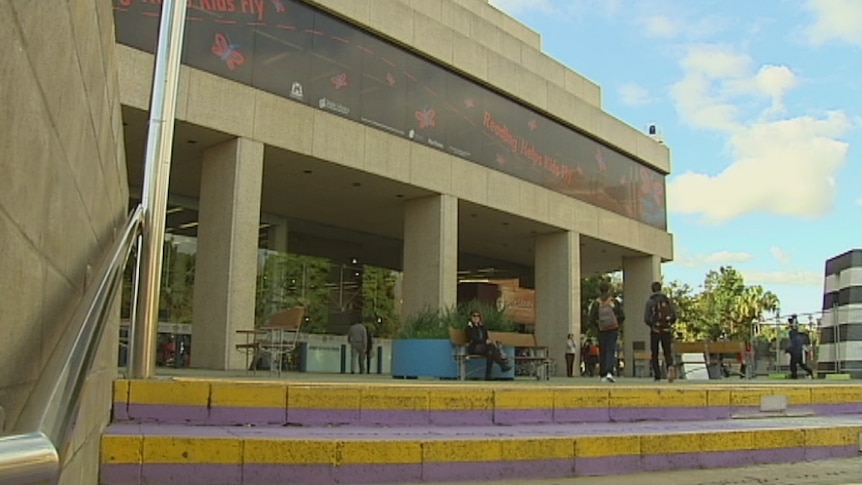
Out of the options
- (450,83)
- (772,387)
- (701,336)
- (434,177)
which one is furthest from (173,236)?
(701,336)

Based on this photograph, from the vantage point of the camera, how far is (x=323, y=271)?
24406 mm

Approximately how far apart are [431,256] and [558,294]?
6724 mm

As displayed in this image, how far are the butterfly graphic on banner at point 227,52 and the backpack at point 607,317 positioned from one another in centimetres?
927

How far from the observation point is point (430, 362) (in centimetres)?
1380

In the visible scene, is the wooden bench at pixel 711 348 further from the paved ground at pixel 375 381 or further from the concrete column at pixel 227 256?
the concrete column at pixel 227 256

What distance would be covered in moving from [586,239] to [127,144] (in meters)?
16.4

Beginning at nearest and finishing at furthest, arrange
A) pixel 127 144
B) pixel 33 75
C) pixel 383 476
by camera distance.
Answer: pixel 33 75 → pixel 383 476 → pixel 127 144

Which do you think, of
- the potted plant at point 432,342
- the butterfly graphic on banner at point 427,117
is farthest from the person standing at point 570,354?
the potted plant at point 432,342

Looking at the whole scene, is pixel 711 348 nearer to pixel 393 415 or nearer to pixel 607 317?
pixel 607 317

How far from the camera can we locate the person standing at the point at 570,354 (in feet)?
79.3

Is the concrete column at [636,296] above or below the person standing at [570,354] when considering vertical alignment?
above

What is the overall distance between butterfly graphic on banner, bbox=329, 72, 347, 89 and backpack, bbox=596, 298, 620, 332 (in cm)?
852

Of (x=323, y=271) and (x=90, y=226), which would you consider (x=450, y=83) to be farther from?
(x=90, y=226)

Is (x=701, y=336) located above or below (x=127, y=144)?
below
